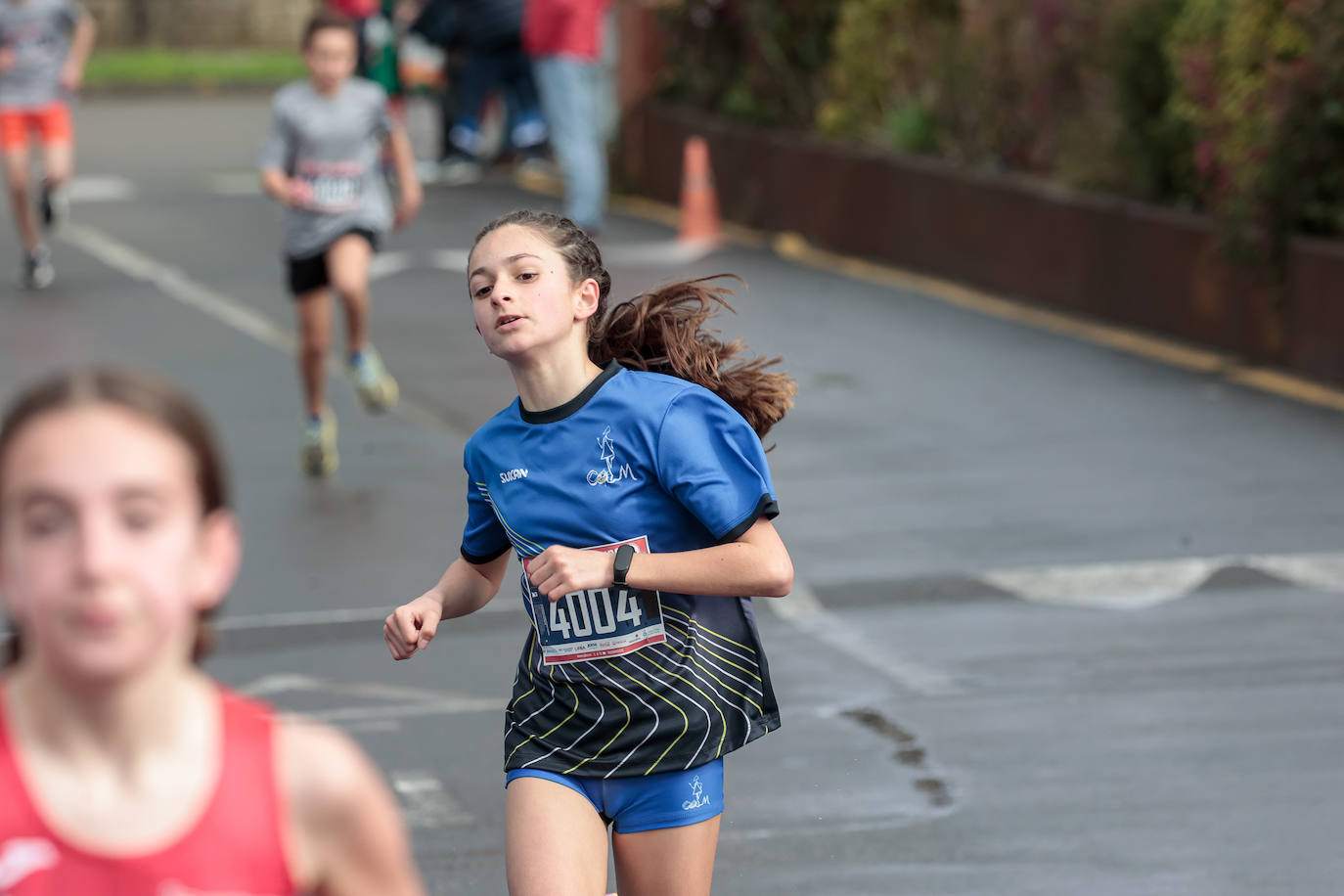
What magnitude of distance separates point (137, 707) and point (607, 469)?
183 centimetres

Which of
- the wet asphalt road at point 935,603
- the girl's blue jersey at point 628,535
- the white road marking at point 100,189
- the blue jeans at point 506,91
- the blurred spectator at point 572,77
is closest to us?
the girl's blue jersey at point 628,535

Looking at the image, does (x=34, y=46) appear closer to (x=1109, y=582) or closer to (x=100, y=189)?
(x=100, y=189)

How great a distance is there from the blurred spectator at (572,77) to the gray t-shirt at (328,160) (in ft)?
23.5

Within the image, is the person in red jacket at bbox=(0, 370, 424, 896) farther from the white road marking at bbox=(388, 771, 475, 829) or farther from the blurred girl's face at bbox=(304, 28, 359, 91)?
the blurred girl's face at bbox=(304, 28, 359, 91)

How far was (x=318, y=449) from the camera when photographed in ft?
32.7

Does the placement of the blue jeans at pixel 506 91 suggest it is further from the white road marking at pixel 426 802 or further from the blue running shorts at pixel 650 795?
the blue running shorts at pixel 650 795

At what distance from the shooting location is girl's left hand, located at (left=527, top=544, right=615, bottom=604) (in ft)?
11.3

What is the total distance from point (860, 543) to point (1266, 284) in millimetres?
4297

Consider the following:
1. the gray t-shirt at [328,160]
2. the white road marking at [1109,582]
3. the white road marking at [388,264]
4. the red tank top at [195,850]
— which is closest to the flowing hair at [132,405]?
the red tank top at [195,850]

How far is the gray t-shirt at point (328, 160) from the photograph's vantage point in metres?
10.1

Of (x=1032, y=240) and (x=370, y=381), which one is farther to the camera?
(x=1032, y=240)

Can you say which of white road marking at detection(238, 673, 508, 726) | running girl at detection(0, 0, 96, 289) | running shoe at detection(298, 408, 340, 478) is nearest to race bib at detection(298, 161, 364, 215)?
running shoe at detection(298, 408, 340, 478)

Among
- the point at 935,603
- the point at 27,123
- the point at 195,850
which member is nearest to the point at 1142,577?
the point at 935,603

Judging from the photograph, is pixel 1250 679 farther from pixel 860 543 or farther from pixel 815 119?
pixel 815 119
